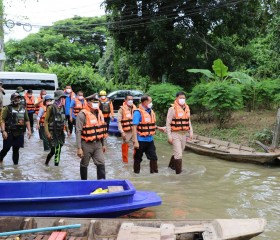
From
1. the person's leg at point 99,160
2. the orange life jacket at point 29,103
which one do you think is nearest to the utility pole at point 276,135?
the person's leg at point 99,160

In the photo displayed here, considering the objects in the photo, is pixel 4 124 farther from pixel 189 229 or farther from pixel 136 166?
pixel 189 229

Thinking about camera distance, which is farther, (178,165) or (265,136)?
(265,136)

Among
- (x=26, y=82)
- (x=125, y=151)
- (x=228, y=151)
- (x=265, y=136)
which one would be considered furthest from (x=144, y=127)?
(x=26, y=82)

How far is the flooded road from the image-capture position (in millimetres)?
7488

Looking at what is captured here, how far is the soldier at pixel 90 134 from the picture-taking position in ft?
26.3

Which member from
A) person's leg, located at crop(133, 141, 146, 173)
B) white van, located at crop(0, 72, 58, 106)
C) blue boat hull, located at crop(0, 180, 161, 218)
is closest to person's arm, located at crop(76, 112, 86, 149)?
blue boat hull, located at crop(0, 180, 161, 218)

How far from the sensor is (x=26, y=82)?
1994 centimetres

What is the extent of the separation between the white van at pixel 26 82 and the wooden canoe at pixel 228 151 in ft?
28.1

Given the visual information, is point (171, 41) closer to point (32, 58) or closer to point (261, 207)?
point (261, 207)

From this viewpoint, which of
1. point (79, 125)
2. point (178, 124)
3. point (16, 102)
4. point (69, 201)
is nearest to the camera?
point (69, 201)

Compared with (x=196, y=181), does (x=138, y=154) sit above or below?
above

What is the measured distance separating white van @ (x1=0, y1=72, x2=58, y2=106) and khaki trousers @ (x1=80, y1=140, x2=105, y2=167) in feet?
39.5

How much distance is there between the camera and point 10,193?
668 centimetres

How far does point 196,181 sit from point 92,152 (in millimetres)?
2727
